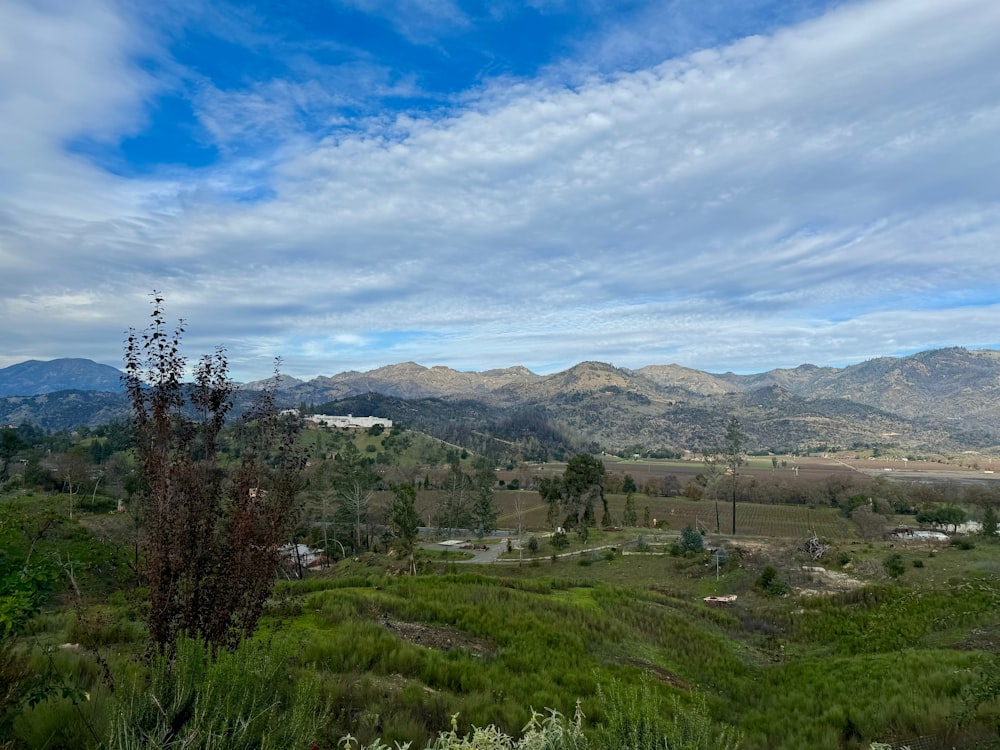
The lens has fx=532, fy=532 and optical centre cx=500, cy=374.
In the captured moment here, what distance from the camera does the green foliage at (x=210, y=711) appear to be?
389cm

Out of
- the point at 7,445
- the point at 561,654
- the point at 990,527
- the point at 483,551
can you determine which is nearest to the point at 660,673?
the point at 561,654

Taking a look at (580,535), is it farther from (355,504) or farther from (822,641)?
(822,641)

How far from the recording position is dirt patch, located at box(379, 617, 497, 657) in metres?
11.4

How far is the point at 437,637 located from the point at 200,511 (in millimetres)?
7191

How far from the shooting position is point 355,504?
5091 centimetres

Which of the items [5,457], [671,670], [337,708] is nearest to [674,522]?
[671,670]

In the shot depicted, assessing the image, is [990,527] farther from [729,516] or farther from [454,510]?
[454,510]

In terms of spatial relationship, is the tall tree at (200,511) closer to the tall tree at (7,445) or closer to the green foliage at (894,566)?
the green foliage at (894,566)

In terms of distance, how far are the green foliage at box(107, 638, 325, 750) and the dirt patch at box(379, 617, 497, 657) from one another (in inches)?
279

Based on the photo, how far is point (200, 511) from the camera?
659 centimetres

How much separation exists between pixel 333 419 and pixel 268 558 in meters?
185

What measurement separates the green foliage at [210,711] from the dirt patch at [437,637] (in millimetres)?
7075

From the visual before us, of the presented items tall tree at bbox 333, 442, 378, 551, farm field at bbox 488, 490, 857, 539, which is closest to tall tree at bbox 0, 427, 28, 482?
tall tree at bbox 333, 442, 378, 551

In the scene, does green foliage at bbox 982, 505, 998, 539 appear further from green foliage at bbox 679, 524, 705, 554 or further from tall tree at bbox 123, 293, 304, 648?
tall tree at bbox 123, 293, 304, 648
